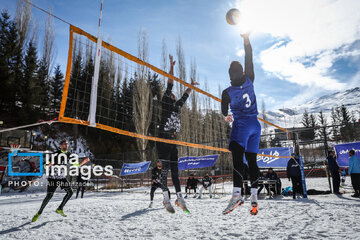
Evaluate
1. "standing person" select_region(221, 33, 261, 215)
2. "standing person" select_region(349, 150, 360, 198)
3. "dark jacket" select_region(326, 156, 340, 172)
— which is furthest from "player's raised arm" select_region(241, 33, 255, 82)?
"dark jacket" select_region(326, 156, 340, 172)

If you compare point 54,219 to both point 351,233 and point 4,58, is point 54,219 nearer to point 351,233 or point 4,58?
point 351,233

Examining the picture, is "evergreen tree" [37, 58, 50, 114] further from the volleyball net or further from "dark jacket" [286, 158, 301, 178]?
"dark jacket" [286, 158, 301, 178]

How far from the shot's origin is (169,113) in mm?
3418

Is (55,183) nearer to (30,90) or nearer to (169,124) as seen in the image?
(169,124)

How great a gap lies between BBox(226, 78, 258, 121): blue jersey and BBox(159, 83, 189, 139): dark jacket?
103cm

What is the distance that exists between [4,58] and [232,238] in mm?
22917

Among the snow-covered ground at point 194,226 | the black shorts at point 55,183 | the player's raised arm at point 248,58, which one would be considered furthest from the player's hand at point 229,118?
the black shorts at point 55,183

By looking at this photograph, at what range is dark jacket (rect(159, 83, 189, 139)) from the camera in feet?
11.2

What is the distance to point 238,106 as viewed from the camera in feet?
8.29

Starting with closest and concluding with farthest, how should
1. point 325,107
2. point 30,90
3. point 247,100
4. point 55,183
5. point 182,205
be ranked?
point 247,100, point 182,205, point 55,183, point 30,90, point 325,107

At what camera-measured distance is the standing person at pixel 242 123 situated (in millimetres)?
2299

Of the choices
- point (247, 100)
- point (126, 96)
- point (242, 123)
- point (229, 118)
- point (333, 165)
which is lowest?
point (333, 165)

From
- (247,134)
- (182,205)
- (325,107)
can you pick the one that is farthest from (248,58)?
(325,107)

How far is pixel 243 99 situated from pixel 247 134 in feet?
1.42
